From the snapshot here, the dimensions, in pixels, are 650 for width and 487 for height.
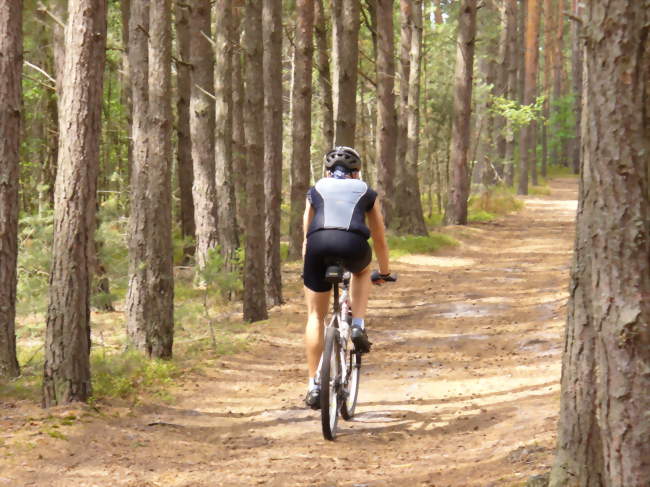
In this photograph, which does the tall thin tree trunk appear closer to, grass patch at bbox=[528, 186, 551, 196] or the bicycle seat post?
the bicycle seat post

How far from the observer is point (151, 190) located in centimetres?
996

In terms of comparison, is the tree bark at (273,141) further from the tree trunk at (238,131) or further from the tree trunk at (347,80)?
the tree trunk at (347,80)

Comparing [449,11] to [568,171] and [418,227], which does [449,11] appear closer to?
[418,227]

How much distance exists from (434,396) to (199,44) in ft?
32.9

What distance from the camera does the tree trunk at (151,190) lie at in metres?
9.91

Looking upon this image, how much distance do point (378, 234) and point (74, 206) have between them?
2.73 metres

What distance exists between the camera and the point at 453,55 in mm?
33875

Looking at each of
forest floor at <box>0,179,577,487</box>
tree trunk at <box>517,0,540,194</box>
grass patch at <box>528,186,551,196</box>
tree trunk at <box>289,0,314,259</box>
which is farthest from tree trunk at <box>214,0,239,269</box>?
grass patch at <box>528,186,551,196</box>

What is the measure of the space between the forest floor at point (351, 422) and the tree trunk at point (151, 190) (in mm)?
830

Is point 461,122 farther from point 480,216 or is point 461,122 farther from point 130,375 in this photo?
point 130,375

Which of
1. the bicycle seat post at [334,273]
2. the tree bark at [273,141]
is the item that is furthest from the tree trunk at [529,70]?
the bicycle seat post at [334,273]

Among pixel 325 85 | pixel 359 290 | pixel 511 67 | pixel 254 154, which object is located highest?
pixel 511 67

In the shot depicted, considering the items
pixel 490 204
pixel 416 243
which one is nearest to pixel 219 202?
pixel 416 243

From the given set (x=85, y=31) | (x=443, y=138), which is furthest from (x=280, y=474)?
(x=443, y=138)
